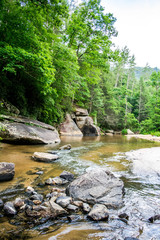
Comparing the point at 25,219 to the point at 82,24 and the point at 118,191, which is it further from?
the point at 82,24

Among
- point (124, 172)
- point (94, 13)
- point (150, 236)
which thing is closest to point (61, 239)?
point (150, 236)

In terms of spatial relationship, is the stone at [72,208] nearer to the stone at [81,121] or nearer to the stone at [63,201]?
the stone at [63,201]

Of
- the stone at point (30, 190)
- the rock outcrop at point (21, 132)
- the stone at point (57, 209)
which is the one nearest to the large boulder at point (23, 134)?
the rock outcrop at point (21, 132)

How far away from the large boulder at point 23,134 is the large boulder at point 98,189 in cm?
476

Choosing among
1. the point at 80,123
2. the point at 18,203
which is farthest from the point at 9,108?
the point at 80,123

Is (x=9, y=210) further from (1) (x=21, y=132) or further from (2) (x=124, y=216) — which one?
(1) (x=21, y=132)

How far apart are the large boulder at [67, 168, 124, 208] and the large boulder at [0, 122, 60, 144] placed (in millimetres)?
4765

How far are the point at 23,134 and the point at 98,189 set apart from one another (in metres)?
5.38

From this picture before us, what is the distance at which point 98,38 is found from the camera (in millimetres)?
12453

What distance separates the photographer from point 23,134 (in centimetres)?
703

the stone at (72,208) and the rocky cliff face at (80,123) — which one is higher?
the rocky cliff face at (80,123)

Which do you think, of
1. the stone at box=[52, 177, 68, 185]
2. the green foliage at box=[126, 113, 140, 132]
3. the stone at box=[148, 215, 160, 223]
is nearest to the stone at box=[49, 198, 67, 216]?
the stone at box=[52, 177, 68, 185]

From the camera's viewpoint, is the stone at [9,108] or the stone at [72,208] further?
the stone at [9,108]

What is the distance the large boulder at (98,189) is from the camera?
248 centimetres
